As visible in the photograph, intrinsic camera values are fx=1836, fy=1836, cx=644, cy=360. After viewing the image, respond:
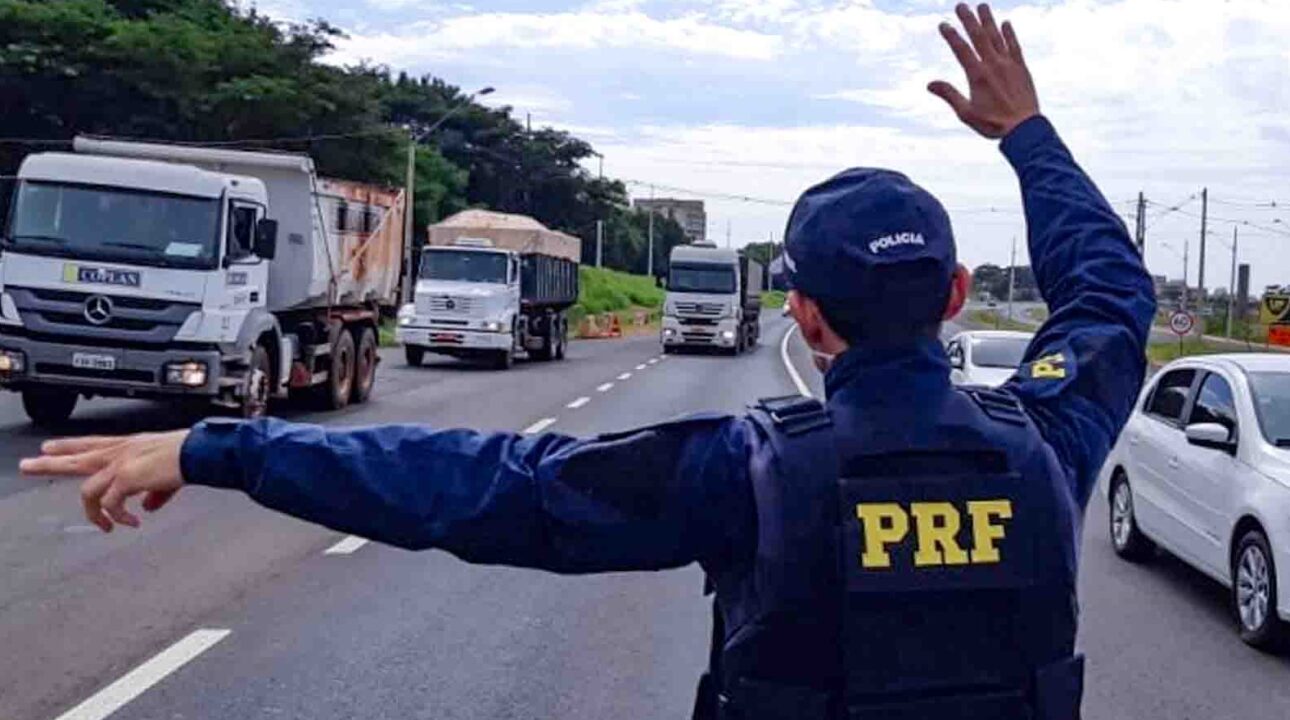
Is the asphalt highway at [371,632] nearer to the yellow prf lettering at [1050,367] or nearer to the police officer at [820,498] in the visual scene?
the yellow prf lettering at [1050,367]

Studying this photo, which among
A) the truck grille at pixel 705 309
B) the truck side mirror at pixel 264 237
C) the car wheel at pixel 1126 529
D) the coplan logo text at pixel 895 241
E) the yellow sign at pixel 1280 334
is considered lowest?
the car wheel at pixel 1126 529

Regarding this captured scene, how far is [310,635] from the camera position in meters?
8.84

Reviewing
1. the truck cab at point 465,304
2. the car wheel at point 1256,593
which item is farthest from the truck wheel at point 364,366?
the car wheel at point 1256,593

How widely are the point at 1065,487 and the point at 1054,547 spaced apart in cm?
11

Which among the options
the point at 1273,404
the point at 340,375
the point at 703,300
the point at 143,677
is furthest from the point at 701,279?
the point at 143,677

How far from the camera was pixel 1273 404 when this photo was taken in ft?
33.1

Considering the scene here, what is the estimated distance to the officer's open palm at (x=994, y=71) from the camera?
2.86m

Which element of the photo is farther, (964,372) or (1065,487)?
(964,372)

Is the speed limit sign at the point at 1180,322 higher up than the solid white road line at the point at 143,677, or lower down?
higher up

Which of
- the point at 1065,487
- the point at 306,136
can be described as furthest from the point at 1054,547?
the point at 306,136

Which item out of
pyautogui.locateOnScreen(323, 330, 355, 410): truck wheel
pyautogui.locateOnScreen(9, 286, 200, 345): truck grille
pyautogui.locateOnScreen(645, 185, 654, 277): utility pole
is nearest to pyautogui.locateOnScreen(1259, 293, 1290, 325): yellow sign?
pyautogui.locateOnScreen(323, 330, 355, 410): truck wheel

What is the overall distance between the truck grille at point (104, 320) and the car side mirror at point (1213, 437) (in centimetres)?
1085

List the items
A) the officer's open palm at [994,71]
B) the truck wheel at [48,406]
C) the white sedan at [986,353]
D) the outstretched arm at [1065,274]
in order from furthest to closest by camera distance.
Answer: the truck wheel at [48,406] < the white sedan at [986,353] < the officer's open palm at [994,71] < the outstretched arm at [1065,274]

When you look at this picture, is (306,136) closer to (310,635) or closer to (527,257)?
(527,257)
